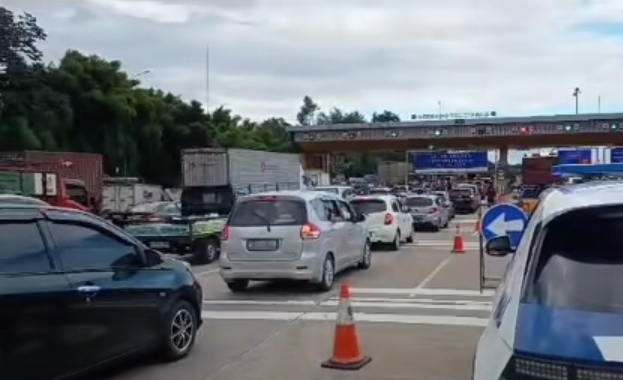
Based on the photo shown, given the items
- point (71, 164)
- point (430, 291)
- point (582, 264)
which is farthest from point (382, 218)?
point (582, 264)

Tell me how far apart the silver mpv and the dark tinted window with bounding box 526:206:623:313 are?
9.34 meters

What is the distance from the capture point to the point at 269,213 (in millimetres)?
13156

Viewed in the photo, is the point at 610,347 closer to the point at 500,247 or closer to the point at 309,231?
the point at 500,247

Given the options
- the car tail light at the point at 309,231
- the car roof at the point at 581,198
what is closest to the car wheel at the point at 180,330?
the car tail light at the point at 309,231

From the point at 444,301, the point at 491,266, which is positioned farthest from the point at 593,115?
the point at 444,301

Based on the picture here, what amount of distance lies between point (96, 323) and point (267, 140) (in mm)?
88925

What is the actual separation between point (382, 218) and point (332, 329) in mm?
12356

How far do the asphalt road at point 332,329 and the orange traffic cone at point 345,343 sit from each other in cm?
13

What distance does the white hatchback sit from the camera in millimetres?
22109

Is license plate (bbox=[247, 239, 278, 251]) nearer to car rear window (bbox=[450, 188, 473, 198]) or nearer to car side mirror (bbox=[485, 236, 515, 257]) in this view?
car side mirror (bbox=[485, 236, 515, 257])

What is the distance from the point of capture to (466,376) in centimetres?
759

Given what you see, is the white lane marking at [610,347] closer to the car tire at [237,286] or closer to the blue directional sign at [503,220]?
the blue directional sign at [503,220]

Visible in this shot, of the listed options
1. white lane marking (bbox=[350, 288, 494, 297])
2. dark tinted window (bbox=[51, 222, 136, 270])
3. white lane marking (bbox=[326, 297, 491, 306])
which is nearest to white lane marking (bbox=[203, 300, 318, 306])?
white lane marking (bbox=[326, 297, 491, 306])

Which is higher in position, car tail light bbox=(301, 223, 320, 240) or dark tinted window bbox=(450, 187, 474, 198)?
car tail light bbox=(301, 223, 320, 240)
